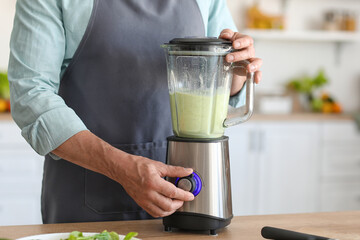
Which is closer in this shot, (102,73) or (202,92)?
(202,92)

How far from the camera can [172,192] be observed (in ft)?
3.08

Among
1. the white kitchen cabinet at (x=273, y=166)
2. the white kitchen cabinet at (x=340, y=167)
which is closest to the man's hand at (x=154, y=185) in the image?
the white kitchen cabinet at (x=273, y=166)

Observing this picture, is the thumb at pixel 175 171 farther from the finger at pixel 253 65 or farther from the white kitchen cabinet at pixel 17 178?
the white kitchen cabinet at pixel 17 178

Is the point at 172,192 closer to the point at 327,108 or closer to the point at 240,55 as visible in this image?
the point at 240,55

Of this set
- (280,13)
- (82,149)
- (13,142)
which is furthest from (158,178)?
(280,13)

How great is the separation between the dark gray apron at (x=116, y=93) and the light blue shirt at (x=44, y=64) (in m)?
0.04

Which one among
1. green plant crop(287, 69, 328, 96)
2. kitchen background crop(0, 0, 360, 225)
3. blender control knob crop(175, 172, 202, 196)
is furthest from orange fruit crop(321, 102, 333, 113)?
blender control knob crop(175, 172, 202, 196)

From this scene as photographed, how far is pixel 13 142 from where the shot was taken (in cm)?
286

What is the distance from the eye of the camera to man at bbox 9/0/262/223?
1.08 meters

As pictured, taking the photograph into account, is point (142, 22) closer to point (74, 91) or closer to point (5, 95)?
point (74, 91)

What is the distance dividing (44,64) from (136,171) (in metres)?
0.32

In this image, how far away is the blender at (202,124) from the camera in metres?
0.99

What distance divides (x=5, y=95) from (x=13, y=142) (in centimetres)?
43

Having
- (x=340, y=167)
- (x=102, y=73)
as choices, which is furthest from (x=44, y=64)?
(x=340, y=167)
